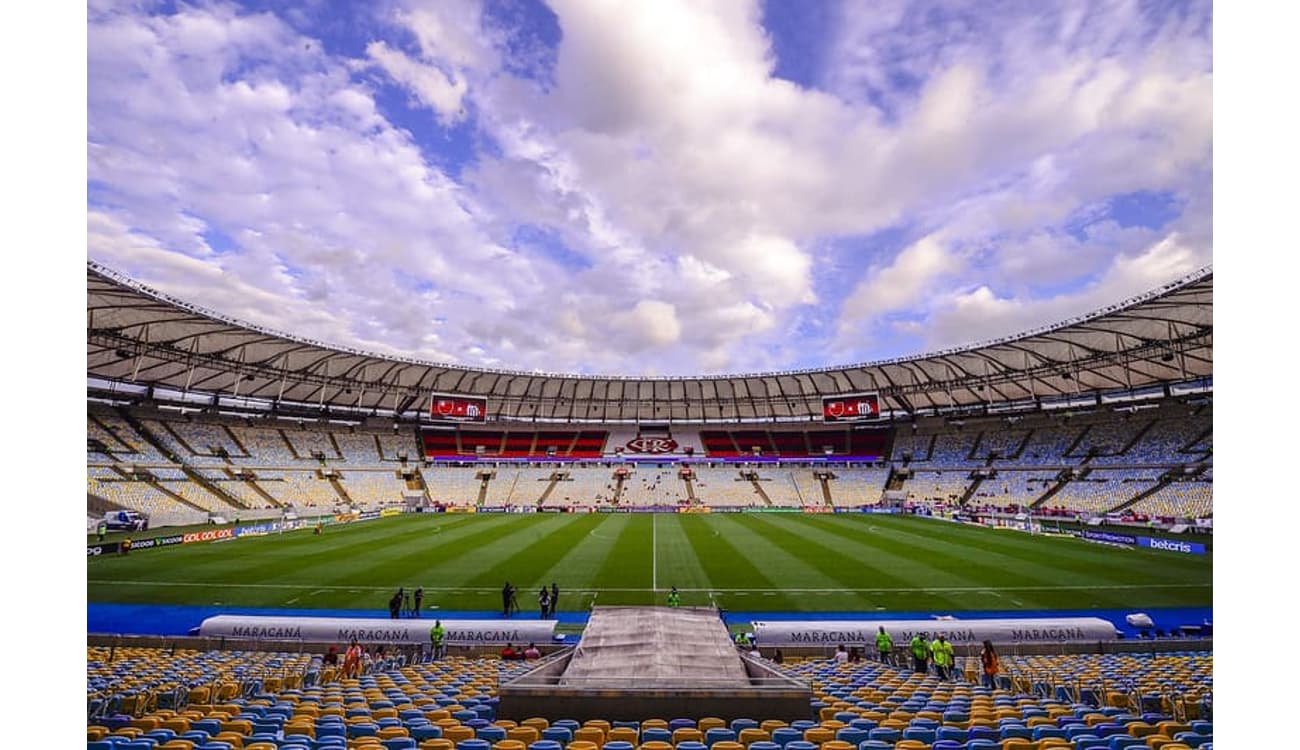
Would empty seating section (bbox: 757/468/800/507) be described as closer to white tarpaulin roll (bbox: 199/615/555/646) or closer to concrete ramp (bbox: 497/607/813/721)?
white tarpaulin roll (bbox: 199/615/555/646)

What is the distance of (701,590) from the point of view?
2383cm

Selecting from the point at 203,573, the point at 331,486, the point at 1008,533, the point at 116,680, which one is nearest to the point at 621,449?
the point at 331,486

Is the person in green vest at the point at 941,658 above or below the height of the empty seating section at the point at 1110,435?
below

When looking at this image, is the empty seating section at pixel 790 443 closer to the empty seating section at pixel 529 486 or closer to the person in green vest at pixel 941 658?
the empty seating section at pixel 529 486

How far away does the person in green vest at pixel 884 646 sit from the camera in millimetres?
15633

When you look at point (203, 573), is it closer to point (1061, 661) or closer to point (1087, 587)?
point (1061, 661)

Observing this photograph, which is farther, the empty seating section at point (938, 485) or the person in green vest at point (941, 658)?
the empty seating section at point (938, 485)

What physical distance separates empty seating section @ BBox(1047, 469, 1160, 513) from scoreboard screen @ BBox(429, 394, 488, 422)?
2199 inches

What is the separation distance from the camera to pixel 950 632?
656 inches

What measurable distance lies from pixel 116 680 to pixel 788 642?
49.9 feet

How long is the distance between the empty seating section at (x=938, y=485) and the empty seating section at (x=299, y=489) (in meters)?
57.2

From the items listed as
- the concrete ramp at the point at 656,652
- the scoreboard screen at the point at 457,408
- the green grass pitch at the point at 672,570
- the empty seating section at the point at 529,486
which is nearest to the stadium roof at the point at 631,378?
the scoreboard screen at the point at 457,408

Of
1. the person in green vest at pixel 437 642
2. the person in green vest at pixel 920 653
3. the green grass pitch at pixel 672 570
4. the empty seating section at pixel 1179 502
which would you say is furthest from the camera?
the empty seating section at pixel 1179 502

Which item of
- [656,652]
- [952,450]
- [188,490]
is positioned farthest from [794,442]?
[656,652]
